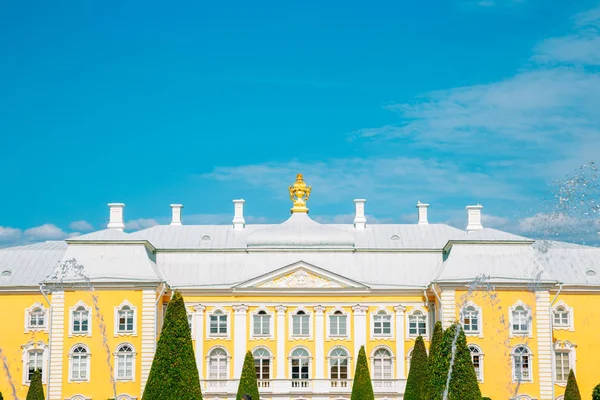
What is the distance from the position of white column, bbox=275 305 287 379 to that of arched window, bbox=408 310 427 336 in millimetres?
6829

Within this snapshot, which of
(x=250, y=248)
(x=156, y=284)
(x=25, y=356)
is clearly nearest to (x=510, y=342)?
(x=250, y=248)

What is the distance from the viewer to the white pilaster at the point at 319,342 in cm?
5400

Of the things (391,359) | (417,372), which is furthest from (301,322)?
(417,372)

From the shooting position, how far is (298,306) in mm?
54594

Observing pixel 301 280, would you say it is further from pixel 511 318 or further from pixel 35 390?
pixel 35 390

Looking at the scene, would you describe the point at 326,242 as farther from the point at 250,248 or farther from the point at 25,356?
the point at 25,356

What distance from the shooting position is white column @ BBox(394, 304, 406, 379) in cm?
5419

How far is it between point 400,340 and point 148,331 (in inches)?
527

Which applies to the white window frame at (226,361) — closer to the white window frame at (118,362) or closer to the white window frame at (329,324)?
the white window frame at (118,362)

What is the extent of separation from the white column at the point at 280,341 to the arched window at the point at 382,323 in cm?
493

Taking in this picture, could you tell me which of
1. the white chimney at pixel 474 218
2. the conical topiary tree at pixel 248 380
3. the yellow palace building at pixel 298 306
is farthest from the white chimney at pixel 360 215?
the conical topiary tree at pixel 248 380

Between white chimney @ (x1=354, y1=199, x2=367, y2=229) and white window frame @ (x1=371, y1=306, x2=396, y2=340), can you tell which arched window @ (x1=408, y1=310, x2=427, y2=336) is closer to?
white window frame @ (x1=371, y1=306, x2=396, y2=340)

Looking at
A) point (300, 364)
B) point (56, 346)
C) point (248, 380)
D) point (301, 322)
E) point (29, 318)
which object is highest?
point (29, 318)

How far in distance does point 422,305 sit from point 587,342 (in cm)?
916
